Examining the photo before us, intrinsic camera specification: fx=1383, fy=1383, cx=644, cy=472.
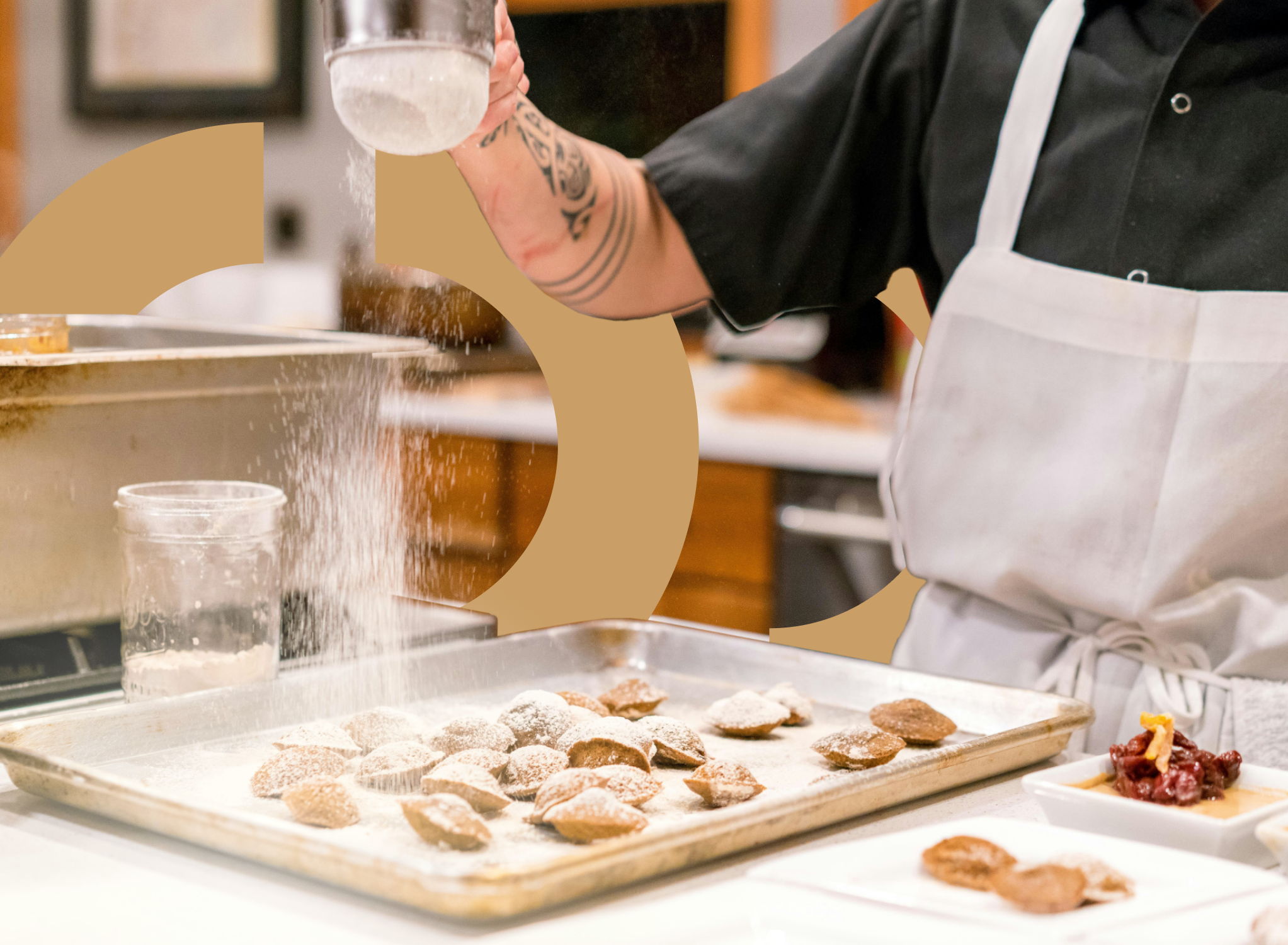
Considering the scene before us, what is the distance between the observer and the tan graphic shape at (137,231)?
154 centimetres

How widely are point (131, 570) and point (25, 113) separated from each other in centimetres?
380

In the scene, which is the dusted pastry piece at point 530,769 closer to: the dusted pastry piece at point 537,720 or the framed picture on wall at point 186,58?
the dusted pastry piece at point 537,720

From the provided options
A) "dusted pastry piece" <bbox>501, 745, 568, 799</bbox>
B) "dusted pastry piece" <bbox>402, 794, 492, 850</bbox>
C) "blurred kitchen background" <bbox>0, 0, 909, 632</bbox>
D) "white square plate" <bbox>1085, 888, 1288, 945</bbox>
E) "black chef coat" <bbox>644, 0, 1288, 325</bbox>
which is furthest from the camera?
"blurred kitchen background" <bbox>0, 0, 909, 632</bbox>

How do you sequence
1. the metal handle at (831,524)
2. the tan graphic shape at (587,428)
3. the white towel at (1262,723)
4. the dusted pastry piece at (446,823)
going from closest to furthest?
the dusted pastry piece at (446,823)
the white towel at (1262,723)
the tan graphic shape at (587,428)
the metal handle at (831,524)

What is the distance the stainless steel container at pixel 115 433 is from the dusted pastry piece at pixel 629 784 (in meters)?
0.53

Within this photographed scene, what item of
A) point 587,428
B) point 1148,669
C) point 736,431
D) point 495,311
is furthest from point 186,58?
point 1148,669

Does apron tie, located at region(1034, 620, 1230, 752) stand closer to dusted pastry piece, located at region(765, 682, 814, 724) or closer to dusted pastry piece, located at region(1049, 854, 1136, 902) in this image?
dusted pastry piece, located at region(765, 682, 814, 724)

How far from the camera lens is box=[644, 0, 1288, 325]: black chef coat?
47.1 inches

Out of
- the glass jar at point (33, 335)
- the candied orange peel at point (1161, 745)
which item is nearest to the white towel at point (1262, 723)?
the candied orange peel at point (1161, 745)

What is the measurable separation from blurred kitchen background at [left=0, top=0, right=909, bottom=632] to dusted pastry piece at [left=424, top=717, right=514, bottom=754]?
624 mm

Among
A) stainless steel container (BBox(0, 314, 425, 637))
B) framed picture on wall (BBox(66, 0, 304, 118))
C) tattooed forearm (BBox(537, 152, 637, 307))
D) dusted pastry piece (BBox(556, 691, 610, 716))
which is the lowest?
dusted pastry piece (BBox(556, 691, 610, 716))

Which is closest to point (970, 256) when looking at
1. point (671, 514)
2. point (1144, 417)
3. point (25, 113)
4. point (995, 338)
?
point (995, 338)

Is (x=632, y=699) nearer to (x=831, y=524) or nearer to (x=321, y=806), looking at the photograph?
(x=321, y=806)

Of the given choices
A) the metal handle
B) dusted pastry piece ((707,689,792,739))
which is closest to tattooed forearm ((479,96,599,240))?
dusted pastry piece ((707,689,792,739))
